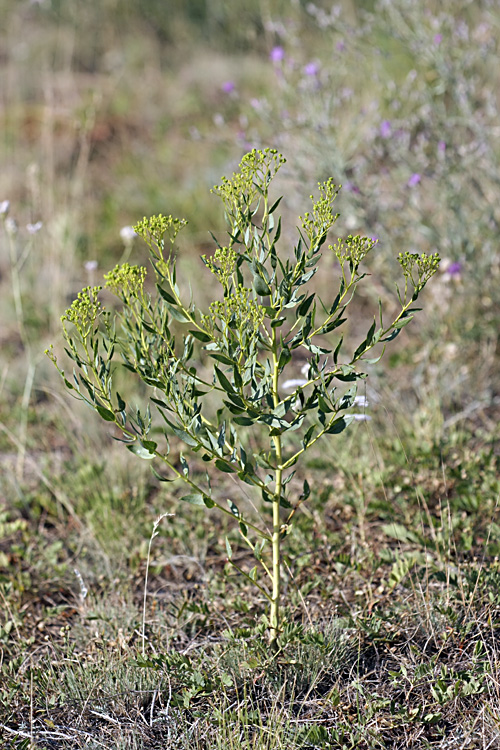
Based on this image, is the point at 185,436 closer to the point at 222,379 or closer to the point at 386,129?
the point at 222,379

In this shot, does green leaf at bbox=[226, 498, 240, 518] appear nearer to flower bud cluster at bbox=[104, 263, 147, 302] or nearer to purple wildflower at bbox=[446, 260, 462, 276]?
flower bud cluster at bbox=[104, 263, 147, 302]

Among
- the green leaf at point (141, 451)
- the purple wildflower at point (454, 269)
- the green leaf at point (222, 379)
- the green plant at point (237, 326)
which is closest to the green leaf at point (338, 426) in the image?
the green plant at point (237, 326)

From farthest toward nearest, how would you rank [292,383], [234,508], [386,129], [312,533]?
[386,129]
[312,533]
[292,383]
[234,508]

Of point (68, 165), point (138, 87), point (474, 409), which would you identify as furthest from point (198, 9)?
point (474, 409)

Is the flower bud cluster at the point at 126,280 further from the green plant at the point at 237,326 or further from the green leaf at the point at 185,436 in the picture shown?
the green leaf at the point at 185,436

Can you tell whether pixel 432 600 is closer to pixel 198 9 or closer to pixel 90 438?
pixel 90 438

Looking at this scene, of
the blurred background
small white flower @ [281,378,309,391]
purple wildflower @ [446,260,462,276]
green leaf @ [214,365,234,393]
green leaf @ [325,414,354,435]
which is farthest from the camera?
purple wildflower @ [446,260,462,276]

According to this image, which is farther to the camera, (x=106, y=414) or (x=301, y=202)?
(x=301, y=202)

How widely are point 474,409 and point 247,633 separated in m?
1.52

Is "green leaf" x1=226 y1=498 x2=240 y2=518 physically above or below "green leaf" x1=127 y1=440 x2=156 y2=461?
below

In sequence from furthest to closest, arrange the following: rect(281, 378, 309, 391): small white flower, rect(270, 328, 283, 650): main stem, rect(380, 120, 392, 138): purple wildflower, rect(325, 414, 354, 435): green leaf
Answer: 1. rect(380, 120, 392, 138): purple wildflower
2. rect(281, 378, 309, 391): small white flower
3. rect(270, 328, 283, 650): main stem
4. rect(325, 414, 354, 435): green leaf

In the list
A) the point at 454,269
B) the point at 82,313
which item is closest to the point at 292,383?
the point at 82,313

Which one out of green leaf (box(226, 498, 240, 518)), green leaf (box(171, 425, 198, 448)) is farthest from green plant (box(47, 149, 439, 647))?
green leaf (box(226, 498, 240, 518))

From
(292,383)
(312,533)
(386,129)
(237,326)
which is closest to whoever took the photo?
(237,326)
